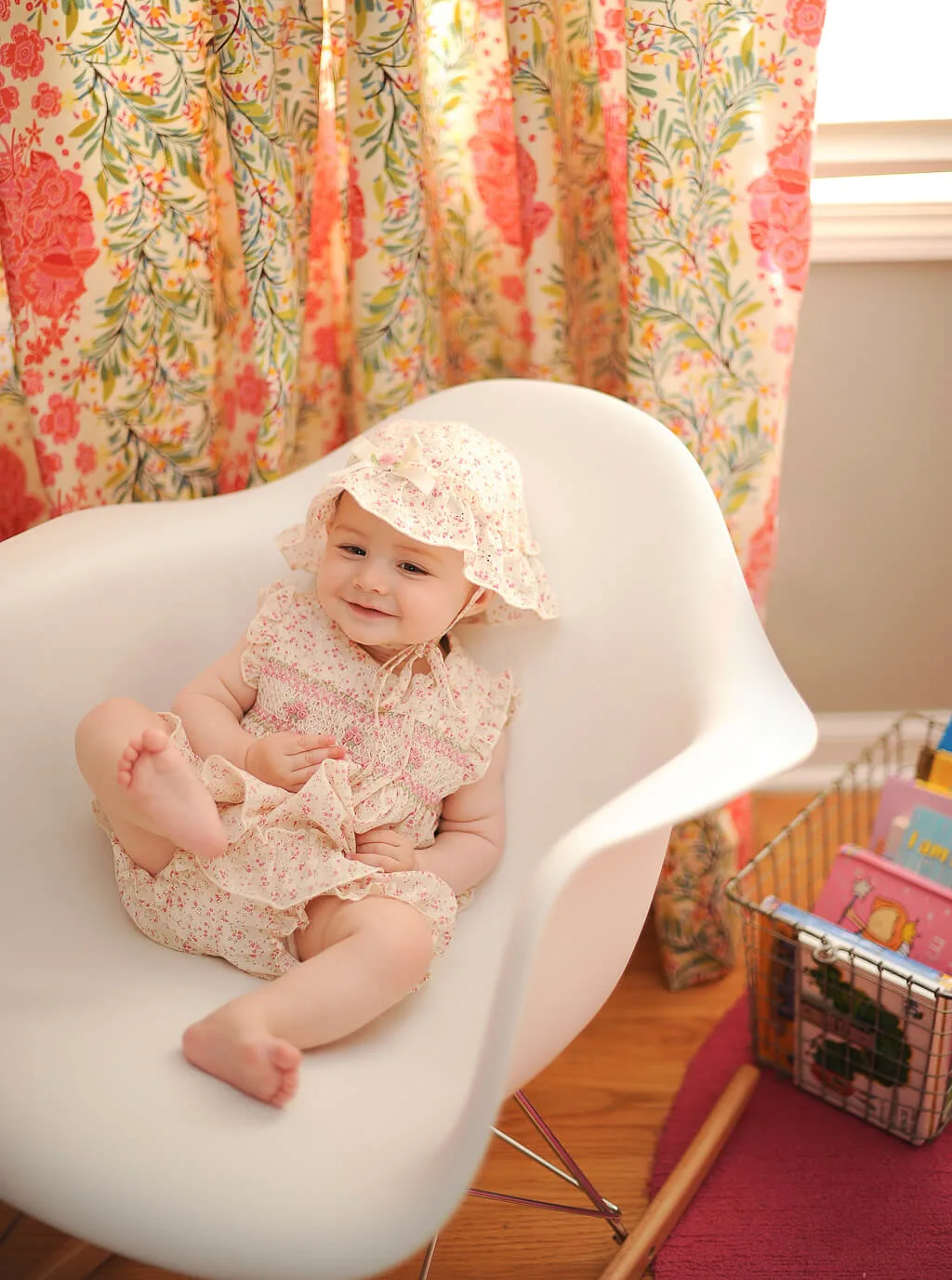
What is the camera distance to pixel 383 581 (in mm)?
1069

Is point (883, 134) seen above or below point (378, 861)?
above

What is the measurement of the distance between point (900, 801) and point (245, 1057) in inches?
35.0

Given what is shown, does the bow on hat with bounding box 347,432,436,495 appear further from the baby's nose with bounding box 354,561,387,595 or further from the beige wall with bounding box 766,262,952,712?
the beige wall with bounding box 766,262,952,712

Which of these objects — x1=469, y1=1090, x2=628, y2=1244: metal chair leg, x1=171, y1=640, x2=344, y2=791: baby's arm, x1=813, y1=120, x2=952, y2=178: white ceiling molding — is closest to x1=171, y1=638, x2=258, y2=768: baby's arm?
x1=171, y1=640, x2=344, y2=791: baby's arm

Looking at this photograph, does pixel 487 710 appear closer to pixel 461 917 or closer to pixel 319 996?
pixel 461 917

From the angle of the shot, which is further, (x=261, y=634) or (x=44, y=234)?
(x=44, y=234)

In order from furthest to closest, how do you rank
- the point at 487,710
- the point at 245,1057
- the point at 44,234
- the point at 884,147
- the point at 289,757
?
the point at 884,147 < the point at 44,234 < the point at 487,710 < the point at 289,757 < the point at 245,1057

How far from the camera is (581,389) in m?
1.22

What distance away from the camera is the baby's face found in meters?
1.07

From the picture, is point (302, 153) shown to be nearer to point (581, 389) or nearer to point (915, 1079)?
point (581, 389)

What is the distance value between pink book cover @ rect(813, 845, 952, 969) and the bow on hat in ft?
2.17

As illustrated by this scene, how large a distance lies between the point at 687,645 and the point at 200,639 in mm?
517

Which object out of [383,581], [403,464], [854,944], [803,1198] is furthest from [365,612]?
[803,1198]

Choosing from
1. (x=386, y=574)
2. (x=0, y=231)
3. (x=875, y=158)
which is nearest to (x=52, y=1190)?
(x=386, y=574)
